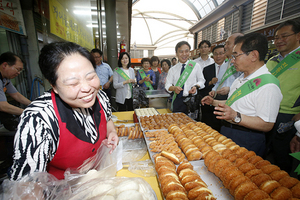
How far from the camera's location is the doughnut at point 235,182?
3.84ft

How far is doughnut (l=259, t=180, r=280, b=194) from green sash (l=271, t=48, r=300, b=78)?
7.56 feet

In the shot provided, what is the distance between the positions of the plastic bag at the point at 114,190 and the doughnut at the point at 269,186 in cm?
92

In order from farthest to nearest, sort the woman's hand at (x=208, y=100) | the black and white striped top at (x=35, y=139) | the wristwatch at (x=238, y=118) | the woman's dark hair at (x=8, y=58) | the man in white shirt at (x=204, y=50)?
the man in white shirt at (x=204, y=50)
the woman's hand at (x=208, y=100)
the woman's dark hair at (x=8, y=58)
the wristwatch at (x=238, y=118)
the black and white striped top at (x=35, y=139)

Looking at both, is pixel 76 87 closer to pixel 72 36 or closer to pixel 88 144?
pixel 88 144

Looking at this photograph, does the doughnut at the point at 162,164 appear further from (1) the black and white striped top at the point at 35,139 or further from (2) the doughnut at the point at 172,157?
(1) the black and white striped top at the point at 35,139

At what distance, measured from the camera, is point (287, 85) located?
7.75ft

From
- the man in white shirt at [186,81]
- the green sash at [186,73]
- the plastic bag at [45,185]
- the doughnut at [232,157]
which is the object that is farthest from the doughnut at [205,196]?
the green sash at [186,73]

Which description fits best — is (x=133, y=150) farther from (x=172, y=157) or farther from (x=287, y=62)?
(x=287, y=62)

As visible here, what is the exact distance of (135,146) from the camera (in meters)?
2.24

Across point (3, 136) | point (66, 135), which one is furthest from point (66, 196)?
point (3, 136)

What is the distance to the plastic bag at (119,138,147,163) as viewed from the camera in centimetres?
191

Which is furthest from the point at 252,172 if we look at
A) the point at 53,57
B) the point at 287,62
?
the point at 287,62

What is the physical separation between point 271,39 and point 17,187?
9.33m

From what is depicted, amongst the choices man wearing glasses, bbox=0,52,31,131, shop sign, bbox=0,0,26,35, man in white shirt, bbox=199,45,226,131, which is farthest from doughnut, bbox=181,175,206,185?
shop sign, bbox=0,0,26,35
